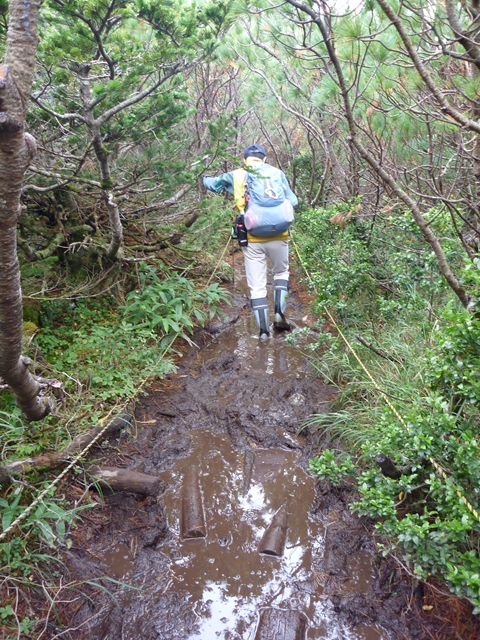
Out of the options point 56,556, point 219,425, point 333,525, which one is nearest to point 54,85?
point 219,425

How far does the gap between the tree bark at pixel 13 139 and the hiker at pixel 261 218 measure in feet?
10.8

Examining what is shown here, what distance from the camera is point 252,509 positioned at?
291 centimetres

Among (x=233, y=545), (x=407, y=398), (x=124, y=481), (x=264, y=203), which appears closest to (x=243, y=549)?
(x=233, y=545)

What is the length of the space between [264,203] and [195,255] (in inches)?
87.5

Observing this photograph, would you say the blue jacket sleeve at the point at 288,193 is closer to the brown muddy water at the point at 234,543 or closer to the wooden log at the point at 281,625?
the brown muddy water at the point at 234,543

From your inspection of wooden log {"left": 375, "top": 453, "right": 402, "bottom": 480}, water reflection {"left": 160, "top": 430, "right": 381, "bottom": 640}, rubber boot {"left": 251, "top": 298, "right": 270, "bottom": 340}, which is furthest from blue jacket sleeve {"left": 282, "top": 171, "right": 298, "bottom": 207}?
wooden log {"left": 375, "top": 453, "right": 402, "bottom": 480}

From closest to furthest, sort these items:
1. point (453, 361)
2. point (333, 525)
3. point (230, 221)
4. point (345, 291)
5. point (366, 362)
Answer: point (453, 361) < point (333, 525) < point (366, 362) < point (345, 291) < point (230, 221)

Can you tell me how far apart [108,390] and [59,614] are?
5.91ft

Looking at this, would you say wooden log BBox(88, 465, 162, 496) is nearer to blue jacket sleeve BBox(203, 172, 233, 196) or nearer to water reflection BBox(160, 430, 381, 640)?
water reflection BBox(160, 430, 381, 640)

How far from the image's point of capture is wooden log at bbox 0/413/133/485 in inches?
103

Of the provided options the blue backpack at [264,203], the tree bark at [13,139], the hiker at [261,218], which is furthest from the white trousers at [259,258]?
the tree bark at [13,139]

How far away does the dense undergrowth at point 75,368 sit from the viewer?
2.33 meters

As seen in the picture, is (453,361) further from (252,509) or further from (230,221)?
(230,221)

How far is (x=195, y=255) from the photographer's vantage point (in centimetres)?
677
